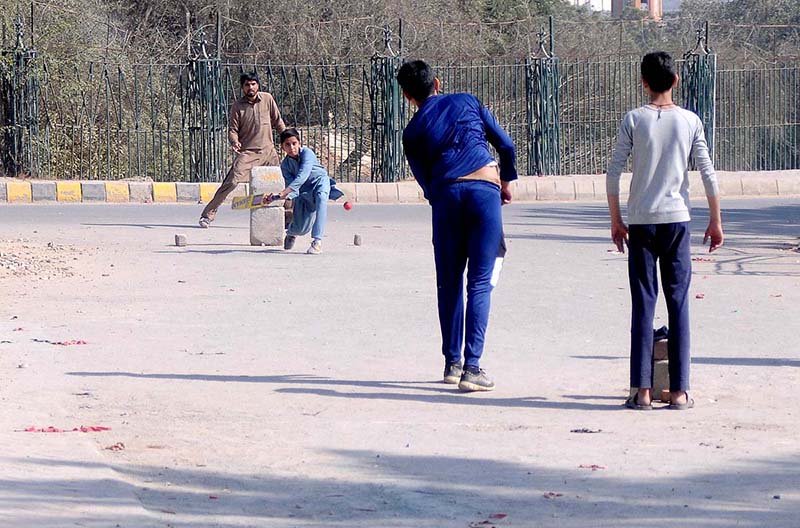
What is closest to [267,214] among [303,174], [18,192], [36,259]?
[303,174]

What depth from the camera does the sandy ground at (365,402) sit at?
195 inches

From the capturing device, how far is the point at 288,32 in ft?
99.9

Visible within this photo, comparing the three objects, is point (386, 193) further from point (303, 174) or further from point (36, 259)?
point (36, 259)

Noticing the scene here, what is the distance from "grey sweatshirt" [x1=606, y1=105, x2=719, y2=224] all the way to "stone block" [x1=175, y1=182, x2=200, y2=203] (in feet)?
48.6

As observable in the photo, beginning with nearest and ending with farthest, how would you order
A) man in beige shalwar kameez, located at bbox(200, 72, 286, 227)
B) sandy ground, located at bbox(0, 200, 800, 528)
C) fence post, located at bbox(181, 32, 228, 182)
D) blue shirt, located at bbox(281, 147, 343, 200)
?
sandy ground, located at bbox(0, 200, 800, 528) < blue shirt, located at bbox(281, 147, 343, 200) < man in beige shalwar kameez, located at bbox(200, 72, 286, 227) < fence post, located at bbox(181, 32, 228, 182)

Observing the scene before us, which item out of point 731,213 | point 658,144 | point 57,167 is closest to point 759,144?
point 731,213

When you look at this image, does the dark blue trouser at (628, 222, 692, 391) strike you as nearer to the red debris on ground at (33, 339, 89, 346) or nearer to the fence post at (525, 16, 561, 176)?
the red debris on ground at (33, 339, 89, 346)

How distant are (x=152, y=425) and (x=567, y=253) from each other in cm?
824

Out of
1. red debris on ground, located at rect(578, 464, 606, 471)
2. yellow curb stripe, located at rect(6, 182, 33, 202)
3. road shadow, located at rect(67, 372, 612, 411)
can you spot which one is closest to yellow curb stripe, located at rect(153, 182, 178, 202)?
yellow curb stripe, located at rect(6, 182, 33, 202)

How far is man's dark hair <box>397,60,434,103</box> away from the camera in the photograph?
7.34 metres

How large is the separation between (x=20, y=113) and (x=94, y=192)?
111 inches

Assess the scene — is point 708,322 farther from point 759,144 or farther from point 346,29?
point 346,29

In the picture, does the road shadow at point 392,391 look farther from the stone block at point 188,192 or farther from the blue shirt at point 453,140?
the stone block at point 188,192

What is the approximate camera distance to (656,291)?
6.65 meters
